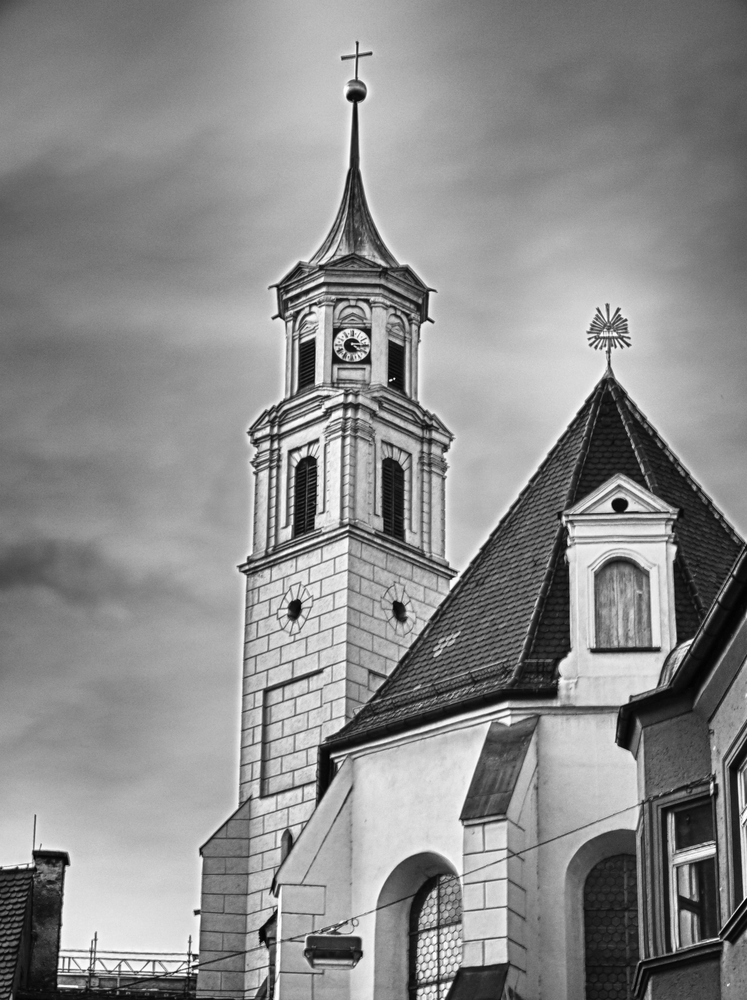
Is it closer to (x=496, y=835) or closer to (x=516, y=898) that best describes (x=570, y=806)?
(x=496, y=835)

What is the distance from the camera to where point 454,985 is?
2856cm

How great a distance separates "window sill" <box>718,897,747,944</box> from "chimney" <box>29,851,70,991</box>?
2799 cm

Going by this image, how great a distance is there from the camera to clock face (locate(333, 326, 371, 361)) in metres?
58.0

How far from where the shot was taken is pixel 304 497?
56.8 meters

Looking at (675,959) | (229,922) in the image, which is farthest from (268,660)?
(675,959)

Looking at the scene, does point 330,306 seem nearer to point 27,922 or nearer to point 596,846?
point 27,922

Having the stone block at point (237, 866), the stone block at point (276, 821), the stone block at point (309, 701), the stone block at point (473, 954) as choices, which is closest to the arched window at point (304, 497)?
the stone block at point (309, 701)

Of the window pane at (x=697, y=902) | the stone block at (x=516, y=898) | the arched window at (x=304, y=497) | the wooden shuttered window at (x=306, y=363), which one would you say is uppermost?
the wooden shuttered window at (x=306, y=363)

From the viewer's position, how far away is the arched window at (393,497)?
187 feet

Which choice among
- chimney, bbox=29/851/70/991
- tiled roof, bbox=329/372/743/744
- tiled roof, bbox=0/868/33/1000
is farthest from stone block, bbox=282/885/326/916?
chimney, bbox=29/851/70/991

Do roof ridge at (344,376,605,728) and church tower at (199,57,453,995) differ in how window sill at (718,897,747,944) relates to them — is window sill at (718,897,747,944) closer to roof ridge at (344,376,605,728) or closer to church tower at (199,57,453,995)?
roof ridge at (344,376,605,728)

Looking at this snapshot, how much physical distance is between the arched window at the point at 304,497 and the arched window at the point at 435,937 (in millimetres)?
25040

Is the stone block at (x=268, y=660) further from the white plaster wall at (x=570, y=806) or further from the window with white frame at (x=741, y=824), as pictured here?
the window with white frame at (x=741, y=824)

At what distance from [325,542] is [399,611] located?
251cm
